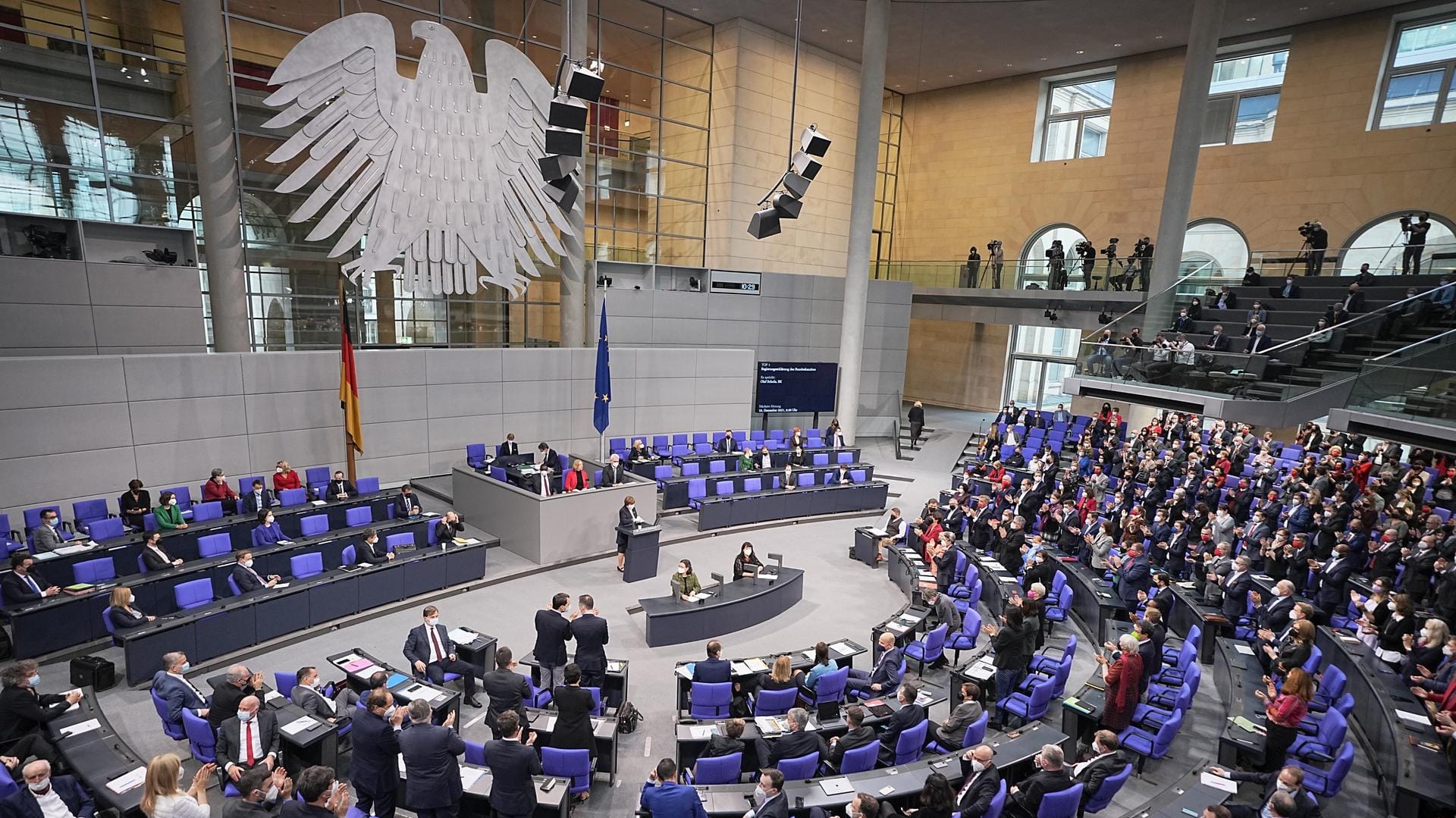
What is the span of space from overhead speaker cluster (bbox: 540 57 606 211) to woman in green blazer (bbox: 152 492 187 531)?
305 inches

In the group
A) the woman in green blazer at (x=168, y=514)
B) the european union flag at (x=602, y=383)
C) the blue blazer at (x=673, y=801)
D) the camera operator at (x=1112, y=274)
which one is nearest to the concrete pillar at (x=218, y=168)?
the woman in green blazer at (x=168, y=514)

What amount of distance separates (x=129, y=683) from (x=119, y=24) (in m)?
13.3

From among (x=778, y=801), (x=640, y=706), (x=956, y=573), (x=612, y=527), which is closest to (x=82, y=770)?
(x=640, y=706)

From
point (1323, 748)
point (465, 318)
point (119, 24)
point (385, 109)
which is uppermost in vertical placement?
point (119, 24)

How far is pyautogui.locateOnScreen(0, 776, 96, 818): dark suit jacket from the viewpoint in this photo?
4.58 m

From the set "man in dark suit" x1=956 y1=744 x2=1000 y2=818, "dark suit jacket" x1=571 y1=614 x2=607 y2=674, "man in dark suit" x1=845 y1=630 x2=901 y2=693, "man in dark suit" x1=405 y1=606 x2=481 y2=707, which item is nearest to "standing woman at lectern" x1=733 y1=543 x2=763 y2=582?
"man in dark suit" x1=845 y1=630 x2=901 y2=693

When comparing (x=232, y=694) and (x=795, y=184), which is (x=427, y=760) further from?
(x=795, y=184)

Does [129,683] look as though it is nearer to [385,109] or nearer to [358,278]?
[358,278]

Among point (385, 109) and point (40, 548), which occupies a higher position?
point (385, 109)

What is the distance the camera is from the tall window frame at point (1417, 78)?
60.0 ft

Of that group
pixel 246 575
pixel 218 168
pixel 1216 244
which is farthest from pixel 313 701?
pixel 1216 244

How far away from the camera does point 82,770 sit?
5547 millimetres

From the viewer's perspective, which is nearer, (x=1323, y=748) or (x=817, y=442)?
(x=1323, y=748)

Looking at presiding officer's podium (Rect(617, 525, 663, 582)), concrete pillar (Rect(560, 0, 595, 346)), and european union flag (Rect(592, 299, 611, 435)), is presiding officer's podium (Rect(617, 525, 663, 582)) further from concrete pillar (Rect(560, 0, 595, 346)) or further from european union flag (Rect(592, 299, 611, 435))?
concrete pillar (Rect(560, 0, 595, 346))
